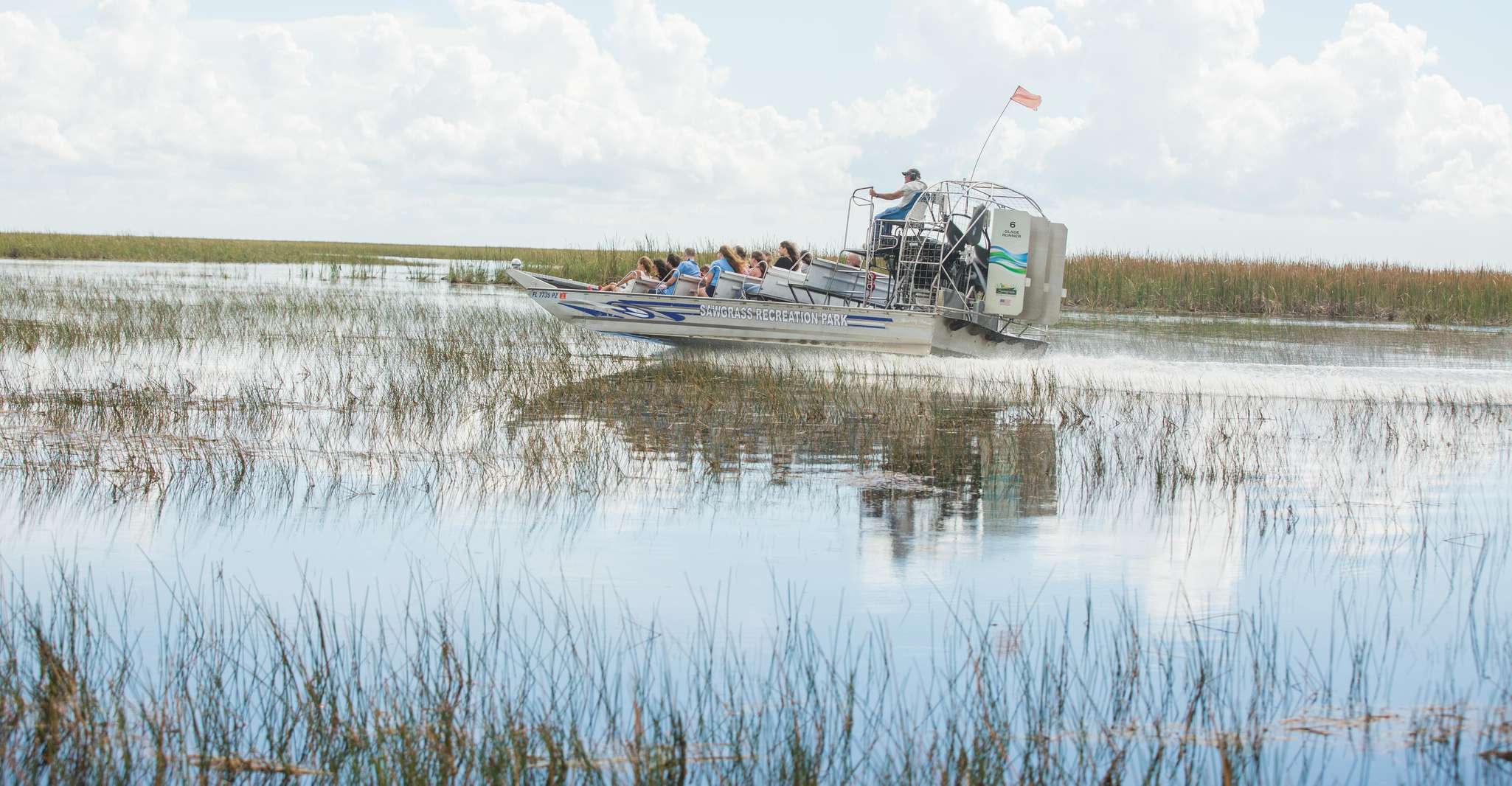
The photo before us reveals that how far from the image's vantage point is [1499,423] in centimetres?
1270

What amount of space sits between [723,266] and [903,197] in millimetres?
2773

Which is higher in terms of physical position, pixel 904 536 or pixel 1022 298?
pixel 1022 298

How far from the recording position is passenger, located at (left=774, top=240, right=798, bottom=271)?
1795cm

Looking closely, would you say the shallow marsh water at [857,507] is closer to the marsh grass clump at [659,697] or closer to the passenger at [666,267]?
the marsh grass clump at [659,697]

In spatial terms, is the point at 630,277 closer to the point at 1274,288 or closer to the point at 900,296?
the point at 900,296

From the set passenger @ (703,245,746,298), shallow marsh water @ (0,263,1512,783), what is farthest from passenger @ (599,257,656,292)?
→ shallow marsh water @ (0,263,1512,783)

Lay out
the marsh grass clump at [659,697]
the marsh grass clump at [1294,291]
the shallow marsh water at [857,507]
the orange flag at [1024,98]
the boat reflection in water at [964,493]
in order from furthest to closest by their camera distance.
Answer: the marsh grass clump at [1294,291]
the orange flag at [1024,98]
the boat reflection in water at [964,493]
the shallow marsh water at [857,507]
the marsh grass clump at [659,697]

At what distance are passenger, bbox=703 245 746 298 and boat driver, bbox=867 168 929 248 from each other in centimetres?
221

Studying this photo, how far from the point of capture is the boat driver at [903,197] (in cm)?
1633

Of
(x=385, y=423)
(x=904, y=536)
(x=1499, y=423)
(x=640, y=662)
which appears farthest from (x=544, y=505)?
(x=1499, y=423)

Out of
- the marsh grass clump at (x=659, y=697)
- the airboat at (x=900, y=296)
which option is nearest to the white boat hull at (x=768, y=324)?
the airboat at (x=900, y=296)

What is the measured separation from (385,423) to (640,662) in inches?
259

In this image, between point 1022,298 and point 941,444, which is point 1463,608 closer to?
point 941,444

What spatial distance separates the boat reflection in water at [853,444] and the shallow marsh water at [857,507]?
0.05 meters
